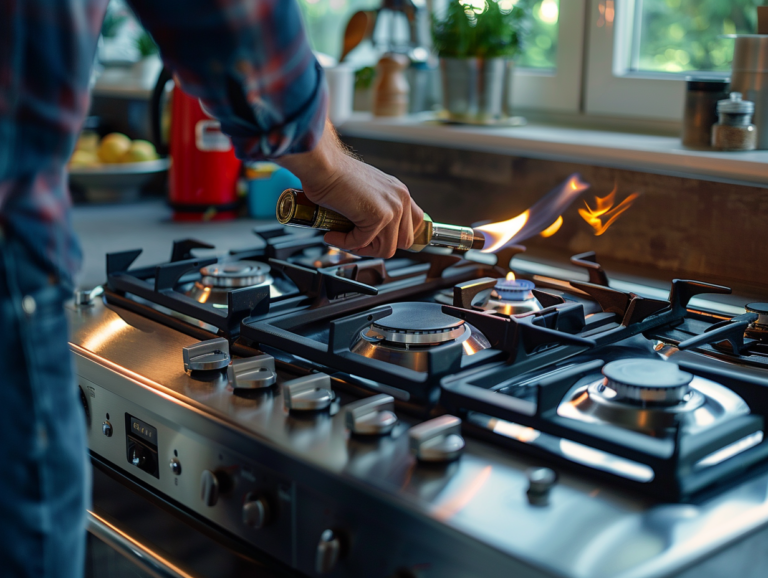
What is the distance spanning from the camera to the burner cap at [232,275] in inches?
41.6

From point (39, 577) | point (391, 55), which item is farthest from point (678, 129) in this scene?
point (39, 577)

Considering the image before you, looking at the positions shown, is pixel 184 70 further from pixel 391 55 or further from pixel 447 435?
pixel 391 55

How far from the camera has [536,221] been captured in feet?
3.85

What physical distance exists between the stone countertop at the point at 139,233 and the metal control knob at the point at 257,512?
61 cm

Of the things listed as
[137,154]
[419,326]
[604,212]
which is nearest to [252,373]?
[419,326]

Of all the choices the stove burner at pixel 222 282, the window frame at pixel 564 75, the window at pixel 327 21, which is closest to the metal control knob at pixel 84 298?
the stove burner at pixel 222 282

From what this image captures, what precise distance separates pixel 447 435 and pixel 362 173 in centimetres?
29

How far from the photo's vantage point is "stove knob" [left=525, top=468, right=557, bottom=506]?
578mm

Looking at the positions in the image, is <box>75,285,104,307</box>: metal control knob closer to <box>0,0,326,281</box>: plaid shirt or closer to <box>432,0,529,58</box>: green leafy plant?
<box>0,0,326,281</box>: plaid shirt

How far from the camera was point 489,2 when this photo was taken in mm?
1502

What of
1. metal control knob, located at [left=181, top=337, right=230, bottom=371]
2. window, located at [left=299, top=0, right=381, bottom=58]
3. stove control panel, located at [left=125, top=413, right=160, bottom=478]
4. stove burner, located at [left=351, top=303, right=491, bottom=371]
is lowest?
stove control panel, located at [left=125, top=413, right=160, bottom=478]

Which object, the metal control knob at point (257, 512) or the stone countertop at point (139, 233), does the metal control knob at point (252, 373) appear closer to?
the metal control knob at point (257, 512)

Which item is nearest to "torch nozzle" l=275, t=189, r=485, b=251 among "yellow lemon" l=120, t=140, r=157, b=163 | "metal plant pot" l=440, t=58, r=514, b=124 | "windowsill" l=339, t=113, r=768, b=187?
"windowsill" l=339, t=113, r=768, b=187

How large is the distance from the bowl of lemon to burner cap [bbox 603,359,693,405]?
1361 millimetres
